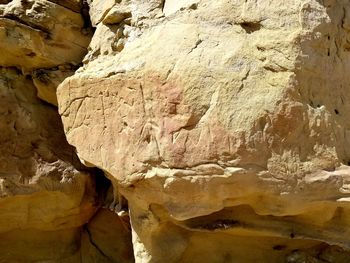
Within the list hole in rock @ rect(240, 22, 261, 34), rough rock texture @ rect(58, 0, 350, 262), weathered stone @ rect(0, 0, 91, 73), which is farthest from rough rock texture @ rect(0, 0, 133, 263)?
hole in rock @ rect(240, 22, 261, 34)

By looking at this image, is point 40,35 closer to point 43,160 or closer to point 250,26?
point 43,160

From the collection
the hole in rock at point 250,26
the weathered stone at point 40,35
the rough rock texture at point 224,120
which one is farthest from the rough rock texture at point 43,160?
the hole in rock at point 250,26

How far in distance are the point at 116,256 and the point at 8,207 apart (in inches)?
21.4

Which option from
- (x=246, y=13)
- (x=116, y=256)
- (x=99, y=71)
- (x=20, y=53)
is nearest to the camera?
(x=246, y=13)

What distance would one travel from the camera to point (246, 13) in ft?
6.09

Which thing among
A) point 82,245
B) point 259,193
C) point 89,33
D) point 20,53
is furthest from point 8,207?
point 259,193

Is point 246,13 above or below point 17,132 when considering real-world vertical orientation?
above

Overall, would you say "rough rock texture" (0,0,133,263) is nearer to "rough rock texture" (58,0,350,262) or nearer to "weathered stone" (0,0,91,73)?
"weathered stone" (0,0,91,73)

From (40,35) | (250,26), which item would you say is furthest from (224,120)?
(40,35)

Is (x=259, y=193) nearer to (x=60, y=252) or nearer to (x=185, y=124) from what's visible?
(x=185, y=124)

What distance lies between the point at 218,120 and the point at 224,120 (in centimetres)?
2

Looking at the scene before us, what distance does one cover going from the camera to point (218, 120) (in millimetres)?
1726

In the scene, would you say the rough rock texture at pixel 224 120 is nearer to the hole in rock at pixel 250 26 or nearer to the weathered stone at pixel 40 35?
the hole in rock at pixel 250 26

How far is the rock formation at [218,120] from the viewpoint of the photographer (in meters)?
1.73
